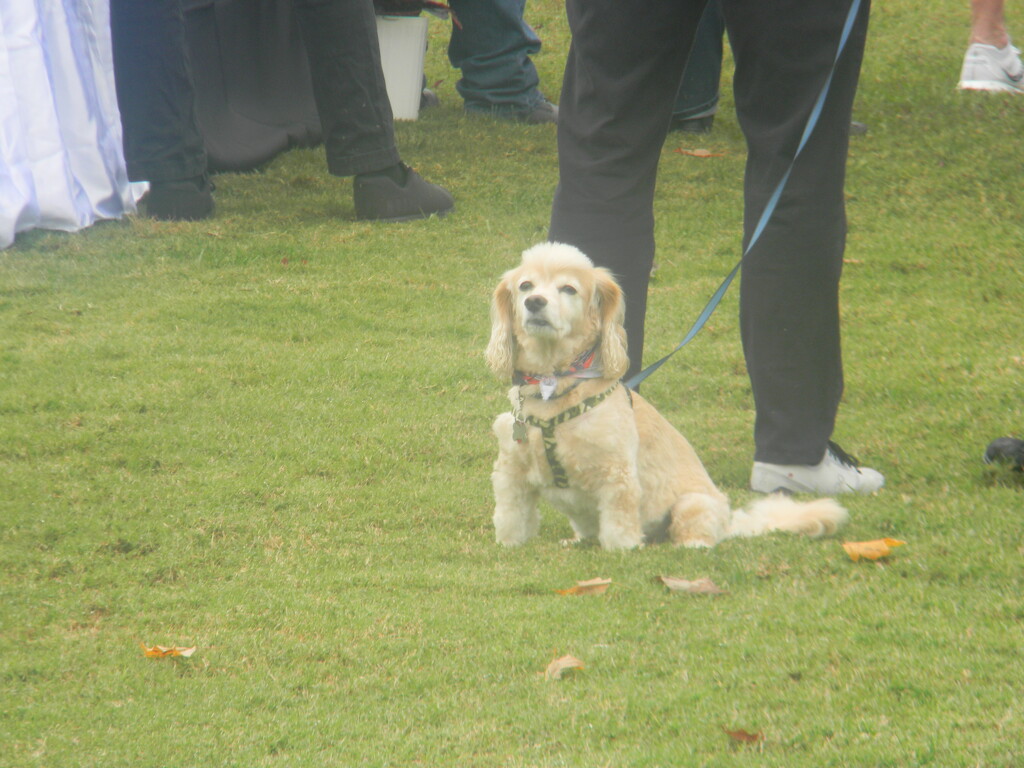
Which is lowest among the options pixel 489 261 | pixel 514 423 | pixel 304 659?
pixel 489 261

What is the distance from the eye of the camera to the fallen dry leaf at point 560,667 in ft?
7.33

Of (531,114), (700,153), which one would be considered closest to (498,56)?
(531,114)

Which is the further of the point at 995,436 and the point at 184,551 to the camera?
the point at 995,436

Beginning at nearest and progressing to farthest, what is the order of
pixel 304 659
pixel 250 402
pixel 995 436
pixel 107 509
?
pixel 304 659
pixel 107 509
pixel 995 436
pixel 250 402

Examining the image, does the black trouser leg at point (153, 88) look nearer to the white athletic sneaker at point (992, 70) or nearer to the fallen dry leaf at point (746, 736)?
the fallen dry leaf at point (746, 736)

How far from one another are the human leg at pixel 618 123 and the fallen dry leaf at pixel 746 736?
1.47 metres

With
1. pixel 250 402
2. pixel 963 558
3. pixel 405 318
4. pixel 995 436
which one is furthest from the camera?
pixel 405 318

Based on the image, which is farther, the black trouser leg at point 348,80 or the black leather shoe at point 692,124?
the black leather shoe at point 692,124

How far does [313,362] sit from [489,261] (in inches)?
56.2

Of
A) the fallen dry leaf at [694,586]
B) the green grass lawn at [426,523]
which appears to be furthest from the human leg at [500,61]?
the fallen dry leaf at [694,586]

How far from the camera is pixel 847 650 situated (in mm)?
2223

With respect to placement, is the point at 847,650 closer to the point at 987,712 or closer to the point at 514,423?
the point at 987,712

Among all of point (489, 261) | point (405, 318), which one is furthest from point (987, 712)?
point (489, 261)

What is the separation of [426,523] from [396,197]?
125 inches
